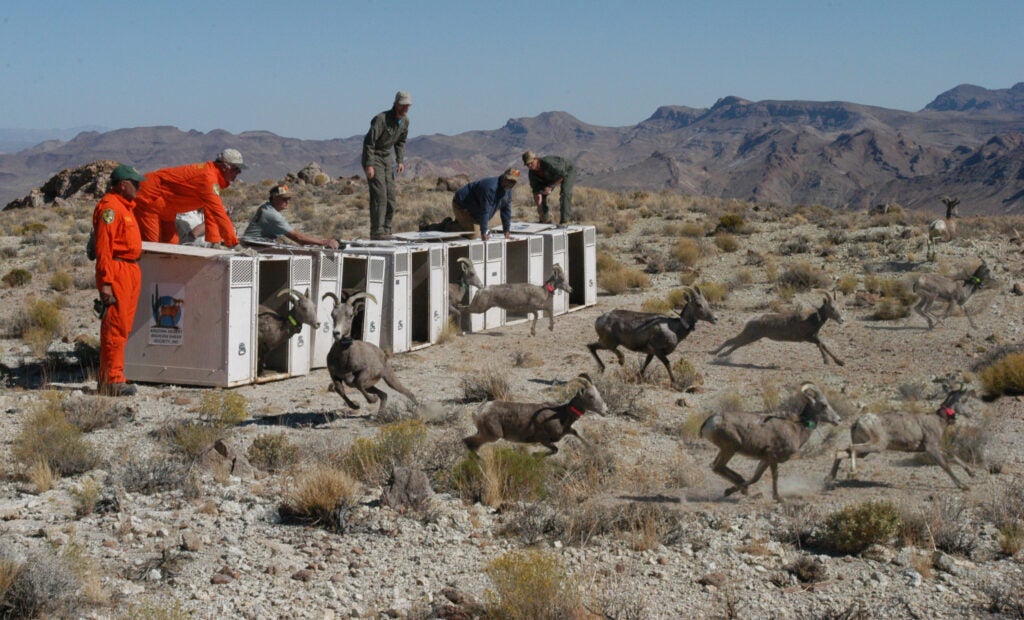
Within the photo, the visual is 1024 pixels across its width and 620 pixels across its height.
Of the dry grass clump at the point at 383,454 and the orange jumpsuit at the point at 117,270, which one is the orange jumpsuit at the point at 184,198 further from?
the dry grass clump at the point at 383,454

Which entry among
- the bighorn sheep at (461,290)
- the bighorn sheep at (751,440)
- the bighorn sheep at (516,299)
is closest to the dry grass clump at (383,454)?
the bighorn sheep at (751,440)

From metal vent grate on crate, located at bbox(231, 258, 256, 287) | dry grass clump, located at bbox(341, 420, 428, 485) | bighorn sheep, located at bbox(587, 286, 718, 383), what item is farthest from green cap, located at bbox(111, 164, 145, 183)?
bighorn sheep, located at bbox(587, 286, 718, 383)

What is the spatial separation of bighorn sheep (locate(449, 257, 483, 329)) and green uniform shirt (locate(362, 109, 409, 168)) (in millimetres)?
2033

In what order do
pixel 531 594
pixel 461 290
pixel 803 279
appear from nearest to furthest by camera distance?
1. pixel 531 594
2. pixel 461 290
3. pixel 803 279

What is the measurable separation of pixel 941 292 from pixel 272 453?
1239 centimetres

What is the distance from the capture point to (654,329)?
1396 cm

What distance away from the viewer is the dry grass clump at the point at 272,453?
31.9 ft

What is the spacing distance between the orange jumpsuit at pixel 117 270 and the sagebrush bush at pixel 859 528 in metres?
7.88

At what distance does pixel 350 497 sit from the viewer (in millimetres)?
8352

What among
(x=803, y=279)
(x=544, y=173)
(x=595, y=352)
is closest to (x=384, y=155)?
(x=544, y=173)

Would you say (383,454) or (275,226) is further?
(275,226)

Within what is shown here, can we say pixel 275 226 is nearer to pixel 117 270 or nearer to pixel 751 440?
pixel 117 270

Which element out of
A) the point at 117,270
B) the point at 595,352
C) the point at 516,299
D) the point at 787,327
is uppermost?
the point at 117,270

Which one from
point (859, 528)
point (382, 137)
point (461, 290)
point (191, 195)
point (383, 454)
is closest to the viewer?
point (859, 528)
